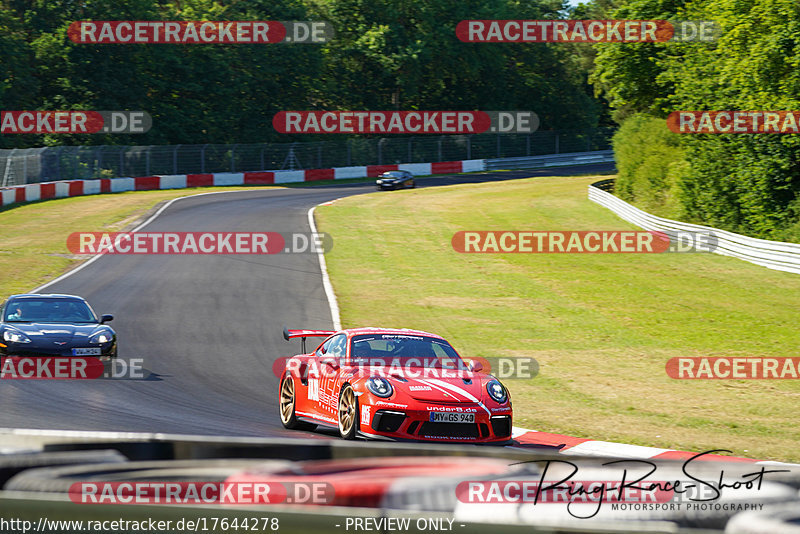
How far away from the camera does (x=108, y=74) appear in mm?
58000

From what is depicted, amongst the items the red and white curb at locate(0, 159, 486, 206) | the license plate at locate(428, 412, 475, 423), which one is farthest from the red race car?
the red and white curb at locate(0, 159, 486, 206)

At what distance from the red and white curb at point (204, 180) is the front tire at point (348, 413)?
34732mm

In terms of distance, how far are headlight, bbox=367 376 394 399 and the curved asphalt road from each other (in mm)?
1411

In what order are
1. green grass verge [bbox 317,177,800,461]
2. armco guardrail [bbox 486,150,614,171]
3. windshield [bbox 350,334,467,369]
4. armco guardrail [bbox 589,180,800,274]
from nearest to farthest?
windshield [bbox 350,334,467,369] < green grass verge [bbox 317,177,800,461] < armco guardrail [bbox 589,180,800,274] < armco guardrail [bbox 486,150,614,171]

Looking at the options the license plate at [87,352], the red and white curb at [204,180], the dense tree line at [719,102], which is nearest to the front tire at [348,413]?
the license plate at [87,352]

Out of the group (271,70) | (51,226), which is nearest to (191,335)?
(51,226)

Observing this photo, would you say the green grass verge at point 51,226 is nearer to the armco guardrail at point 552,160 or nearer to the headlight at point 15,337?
the headlight at point 15,337

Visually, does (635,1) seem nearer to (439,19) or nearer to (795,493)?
(439,19)

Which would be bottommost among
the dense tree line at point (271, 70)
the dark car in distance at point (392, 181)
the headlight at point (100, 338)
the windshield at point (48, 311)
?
the headlight at point (100, 338)

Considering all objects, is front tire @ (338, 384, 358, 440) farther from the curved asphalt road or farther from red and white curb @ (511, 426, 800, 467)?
red and white curb @ (511, 426, 800, 467)

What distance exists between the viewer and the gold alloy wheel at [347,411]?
401 inches

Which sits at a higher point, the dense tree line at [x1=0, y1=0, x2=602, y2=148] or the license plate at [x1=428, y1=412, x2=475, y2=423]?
the dense tree line at [x1=0, y1=0, x2=602, y2=148]

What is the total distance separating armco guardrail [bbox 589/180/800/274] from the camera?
2733cm

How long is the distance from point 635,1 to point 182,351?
106 feet
